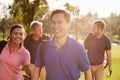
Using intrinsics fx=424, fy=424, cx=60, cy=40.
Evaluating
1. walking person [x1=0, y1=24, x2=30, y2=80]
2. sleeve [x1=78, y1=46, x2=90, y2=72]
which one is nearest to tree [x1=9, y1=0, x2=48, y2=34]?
walking person [x1=0, y1=24, x2=30, y2=80]

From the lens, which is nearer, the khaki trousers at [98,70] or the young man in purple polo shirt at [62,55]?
the young man in purple polo shirt at [62,55]

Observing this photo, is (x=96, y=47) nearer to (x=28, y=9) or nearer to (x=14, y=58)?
(x=14, y=58)

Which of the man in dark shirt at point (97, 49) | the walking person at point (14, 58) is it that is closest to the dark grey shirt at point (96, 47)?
the man in dark shirt at point (97, 49)

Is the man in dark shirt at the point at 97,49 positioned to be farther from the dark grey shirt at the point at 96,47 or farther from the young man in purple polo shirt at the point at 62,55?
the young man in purple polo shirt at the point at 62,55

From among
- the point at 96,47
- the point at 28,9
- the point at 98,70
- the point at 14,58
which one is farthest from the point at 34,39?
the point at 28,9

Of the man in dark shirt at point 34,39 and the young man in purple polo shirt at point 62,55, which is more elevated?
the young man in purple polo shirt at point 62,55

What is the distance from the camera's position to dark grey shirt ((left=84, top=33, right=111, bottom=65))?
10.1m

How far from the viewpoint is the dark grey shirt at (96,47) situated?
1014cm

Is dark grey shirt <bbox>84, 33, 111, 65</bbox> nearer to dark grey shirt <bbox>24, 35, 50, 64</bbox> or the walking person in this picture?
dark grey shirt <bbox>24, 35, 50, 64</bbox>

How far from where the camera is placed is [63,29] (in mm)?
4969

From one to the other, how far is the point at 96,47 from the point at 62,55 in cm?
526

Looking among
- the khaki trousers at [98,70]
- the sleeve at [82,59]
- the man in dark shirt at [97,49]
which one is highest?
the sleeve at [82,59]

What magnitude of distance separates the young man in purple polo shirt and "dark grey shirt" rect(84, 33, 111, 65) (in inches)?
202

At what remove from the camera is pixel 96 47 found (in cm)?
1018
